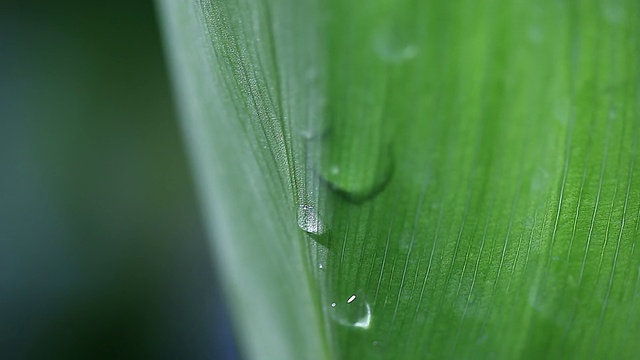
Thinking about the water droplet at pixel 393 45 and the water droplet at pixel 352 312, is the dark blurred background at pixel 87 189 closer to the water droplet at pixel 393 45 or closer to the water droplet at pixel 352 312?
the water droplet at pixel 352 312

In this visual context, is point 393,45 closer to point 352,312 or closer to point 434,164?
point 434,164

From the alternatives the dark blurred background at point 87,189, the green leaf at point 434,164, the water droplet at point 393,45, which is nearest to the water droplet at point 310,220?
the green leaf at point 434,164

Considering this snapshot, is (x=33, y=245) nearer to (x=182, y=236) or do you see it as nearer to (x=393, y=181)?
(x=182, y=236)

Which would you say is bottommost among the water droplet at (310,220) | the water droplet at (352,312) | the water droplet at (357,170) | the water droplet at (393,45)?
the water droplet at (352,312)

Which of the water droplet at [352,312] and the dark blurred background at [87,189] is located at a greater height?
the dark blurred background at [87,189]

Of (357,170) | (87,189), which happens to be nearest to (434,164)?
(357,170)

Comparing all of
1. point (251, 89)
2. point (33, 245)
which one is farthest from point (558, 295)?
point (33, 245)

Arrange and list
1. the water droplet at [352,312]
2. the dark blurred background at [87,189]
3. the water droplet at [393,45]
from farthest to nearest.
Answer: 1. the dark blurred background at [87,189]
2. the water droplet at [352,312]
3. the water droplet at [393,45]
